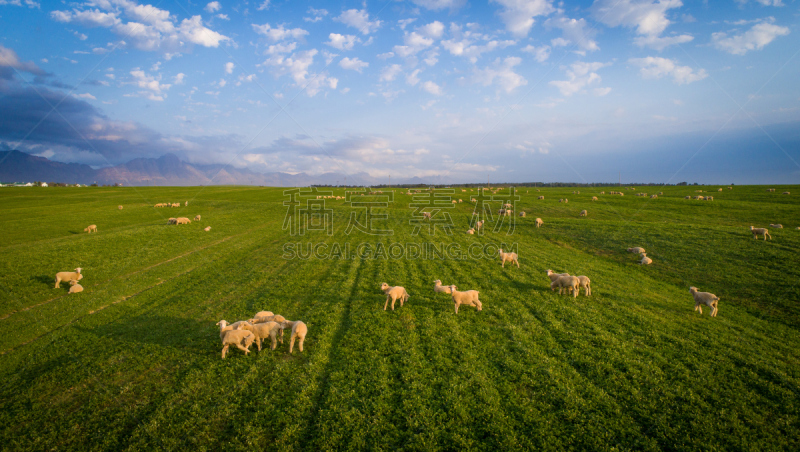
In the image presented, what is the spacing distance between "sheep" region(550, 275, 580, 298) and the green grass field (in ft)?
2.31

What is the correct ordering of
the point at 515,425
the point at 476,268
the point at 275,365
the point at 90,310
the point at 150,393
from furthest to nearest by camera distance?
1. the point at 476,268
2. the point at 90,310
3. the point at 275,365
4. the point at 150,393
5. the point at 515,425

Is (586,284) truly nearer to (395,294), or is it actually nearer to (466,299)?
(466,299)

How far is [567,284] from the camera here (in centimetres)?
1484

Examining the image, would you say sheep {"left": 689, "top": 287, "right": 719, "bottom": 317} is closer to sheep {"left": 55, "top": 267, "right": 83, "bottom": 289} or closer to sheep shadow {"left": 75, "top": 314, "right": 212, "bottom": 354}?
sheep shadow {"left": 75, "top": 314, "right": 212, "bottom": 354}

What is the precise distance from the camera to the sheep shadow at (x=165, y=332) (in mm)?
10391

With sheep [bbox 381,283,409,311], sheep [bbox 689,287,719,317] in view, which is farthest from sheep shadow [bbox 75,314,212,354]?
sheep [bbox 689,287,719,317]

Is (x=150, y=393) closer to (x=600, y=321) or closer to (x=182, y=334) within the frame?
(x=182, y=334)

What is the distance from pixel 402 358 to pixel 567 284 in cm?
1019

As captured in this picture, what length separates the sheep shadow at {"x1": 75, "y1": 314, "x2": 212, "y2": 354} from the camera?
1039cm

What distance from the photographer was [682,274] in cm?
1948

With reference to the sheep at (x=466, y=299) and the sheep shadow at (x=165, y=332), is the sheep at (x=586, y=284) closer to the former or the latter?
the sheep at (x=466, y=299)

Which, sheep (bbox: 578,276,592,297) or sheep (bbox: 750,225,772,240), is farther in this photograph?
sheep (bbox: 750,225,772,240)

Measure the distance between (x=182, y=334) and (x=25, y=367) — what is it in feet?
13.5

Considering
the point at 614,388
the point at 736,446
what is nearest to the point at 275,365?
the point at 614,388
